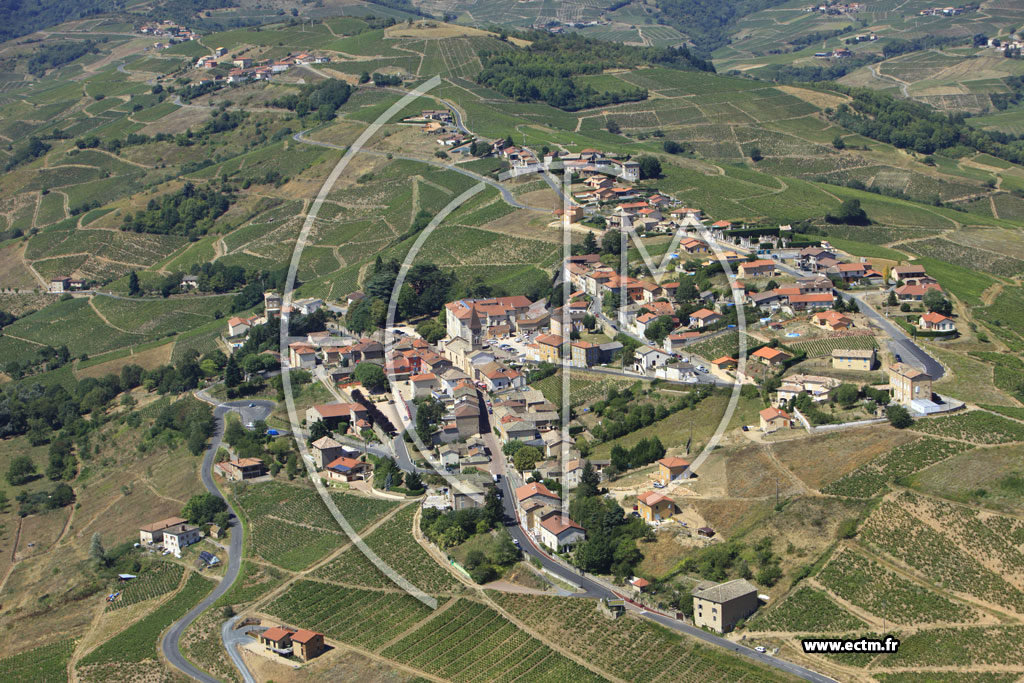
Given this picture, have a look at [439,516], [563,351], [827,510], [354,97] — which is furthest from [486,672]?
[354,97]

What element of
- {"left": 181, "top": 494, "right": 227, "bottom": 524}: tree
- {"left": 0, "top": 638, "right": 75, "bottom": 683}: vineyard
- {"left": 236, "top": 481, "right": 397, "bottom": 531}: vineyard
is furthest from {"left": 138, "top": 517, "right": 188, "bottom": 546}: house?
{"left": 0, "top": 638, "right": 75, "bottom": 683}: vineyard

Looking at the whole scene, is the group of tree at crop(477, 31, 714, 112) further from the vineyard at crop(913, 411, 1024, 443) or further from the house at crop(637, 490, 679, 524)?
the house at crop(637, 490, 679, 524)

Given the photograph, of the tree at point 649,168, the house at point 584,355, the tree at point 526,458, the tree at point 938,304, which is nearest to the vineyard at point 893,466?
the tree at point 526,458

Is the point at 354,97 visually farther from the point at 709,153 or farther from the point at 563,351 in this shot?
the point at 563,351

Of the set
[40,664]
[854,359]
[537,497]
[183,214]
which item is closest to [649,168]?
[854,359]

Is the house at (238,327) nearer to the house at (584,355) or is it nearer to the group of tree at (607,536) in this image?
the house at (584,355)
